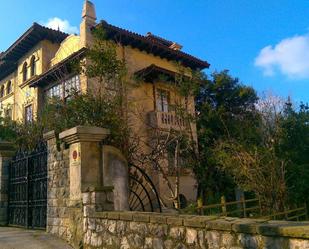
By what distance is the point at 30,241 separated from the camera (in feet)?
24.1

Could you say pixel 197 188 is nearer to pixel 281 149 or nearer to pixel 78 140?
pixel 281 149

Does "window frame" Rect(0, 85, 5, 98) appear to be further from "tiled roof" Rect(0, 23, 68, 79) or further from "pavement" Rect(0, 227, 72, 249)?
"pavement" Rect(0, 227, 72, 249)

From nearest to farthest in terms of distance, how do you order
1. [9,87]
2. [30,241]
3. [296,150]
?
1. [30,241]
2. [296,150]
3. [9,87]

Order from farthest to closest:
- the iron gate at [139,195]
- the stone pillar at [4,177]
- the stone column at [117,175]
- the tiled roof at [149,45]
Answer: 1. the tiled roof at [149,45]
2. the stone pillar at [4,177]
3. the iron gate at [139,195]
4. the stone column at [117,175]

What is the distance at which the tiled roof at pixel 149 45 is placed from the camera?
1927 centimetres

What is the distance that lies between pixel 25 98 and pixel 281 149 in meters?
16.2

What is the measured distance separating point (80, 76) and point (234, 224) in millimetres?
14072

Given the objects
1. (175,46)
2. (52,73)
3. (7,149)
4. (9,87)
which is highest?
(175,46)

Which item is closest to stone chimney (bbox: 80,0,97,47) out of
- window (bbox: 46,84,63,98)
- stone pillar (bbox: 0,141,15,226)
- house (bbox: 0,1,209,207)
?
house (bbox: 0,1,209,207)

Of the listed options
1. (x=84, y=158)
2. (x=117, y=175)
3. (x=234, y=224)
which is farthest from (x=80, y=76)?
(x=234, y=224)

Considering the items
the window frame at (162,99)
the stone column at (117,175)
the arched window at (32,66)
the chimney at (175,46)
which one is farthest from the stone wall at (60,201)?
the chimney at (175,46)

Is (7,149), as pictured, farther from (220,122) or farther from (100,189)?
(220,122)

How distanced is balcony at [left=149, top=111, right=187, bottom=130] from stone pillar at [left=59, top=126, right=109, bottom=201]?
11.2m

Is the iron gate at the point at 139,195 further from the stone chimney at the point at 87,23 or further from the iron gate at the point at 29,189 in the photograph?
the stone chimney at the point at 87,23
